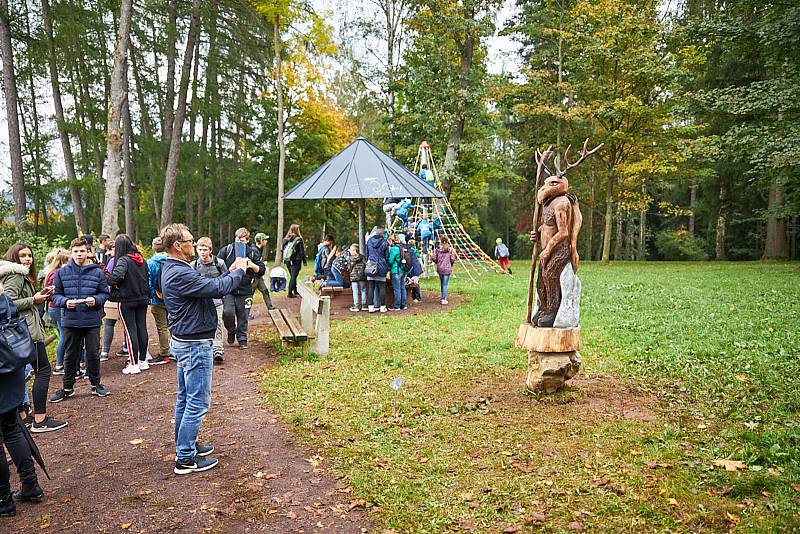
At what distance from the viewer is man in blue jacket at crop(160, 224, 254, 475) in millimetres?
4066

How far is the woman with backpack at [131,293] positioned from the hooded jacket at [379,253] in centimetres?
492

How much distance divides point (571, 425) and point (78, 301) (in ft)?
17.2

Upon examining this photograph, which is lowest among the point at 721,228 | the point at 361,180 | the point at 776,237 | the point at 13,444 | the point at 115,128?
the point at 13,444

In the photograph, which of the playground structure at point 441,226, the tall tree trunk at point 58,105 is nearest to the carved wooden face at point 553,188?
the playground structure at point 441,226

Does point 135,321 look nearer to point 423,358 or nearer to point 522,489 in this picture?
point 423,358

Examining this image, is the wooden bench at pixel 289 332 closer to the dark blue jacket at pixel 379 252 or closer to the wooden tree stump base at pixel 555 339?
the dark blue jacket at pixel 379 252

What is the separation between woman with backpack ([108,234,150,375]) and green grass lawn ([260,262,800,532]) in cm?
185

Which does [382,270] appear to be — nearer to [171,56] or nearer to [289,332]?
[289,332]

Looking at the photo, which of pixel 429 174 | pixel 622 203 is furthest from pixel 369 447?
pixel 622 203

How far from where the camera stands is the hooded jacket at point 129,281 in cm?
662

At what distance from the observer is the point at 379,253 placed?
37.2 feet

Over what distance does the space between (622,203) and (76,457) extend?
26083 mm

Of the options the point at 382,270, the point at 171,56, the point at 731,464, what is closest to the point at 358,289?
the point at 382,270

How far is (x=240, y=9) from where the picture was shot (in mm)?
18641
